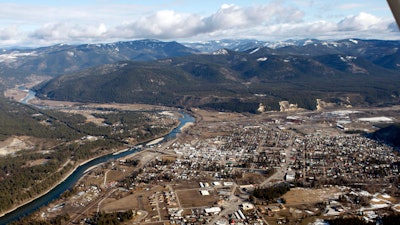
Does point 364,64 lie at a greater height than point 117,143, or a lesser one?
greater

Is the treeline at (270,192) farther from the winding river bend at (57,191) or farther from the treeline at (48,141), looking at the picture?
the treeline at (48,141)

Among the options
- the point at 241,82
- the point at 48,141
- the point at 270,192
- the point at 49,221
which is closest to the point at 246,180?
the point at 270,192

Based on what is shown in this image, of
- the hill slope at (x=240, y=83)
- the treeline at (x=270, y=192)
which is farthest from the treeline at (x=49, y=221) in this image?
the hill slope at (x=240, y=83)

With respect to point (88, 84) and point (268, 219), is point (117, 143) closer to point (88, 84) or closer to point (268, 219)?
point (268, 219)

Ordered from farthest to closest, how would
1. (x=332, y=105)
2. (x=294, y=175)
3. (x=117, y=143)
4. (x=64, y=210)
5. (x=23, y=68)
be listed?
(x=23, y=68), (x=332, y=105), (x=117, y=143), (x=294, y=175), (x=64, y=210)

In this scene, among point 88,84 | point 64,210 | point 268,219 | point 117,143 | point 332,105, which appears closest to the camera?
point 268,219

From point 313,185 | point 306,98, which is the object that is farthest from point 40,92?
point 313,185

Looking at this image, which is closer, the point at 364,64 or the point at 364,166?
the point at 364,166

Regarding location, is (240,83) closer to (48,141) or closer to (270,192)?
(48,141)
